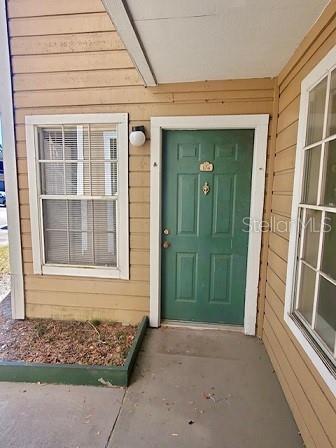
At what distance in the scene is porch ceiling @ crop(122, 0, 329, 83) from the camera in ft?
4.65

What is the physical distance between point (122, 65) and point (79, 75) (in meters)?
0.42

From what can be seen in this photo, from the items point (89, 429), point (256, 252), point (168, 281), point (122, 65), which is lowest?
point (89, 429)

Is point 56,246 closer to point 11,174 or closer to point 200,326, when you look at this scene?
point 11,174

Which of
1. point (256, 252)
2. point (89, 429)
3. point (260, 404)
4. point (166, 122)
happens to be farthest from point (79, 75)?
point (260, 404)

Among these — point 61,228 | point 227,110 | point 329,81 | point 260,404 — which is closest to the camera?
point 329,81

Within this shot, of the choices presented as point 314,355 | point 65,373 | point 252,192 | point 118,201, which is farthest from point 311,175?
point 65,373

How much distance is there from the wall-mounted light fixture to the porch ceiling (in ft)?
1.57

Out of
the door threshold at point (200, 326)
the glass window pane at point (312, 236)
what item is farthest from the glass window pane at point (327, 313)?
the door threshold at point (200, 326)

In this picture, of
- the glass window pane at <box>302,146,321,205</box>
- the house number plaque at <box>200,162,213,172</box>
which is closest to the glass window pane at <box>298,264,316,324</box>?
the glass window pane at <box>302,146,321,205</box>

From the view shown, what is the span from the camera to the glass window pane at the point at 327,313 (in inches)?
52.8

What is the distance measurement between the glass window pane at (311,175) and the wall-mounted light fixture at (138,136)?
138cm

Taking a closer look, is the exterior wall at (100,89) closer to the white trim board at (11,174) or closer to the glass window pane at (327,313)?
the white trim board at (11,174)

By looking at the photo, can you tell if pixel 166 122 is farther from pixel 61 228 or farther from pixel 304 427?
pixel 304 427

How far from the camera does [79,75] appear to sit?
2549 mm
